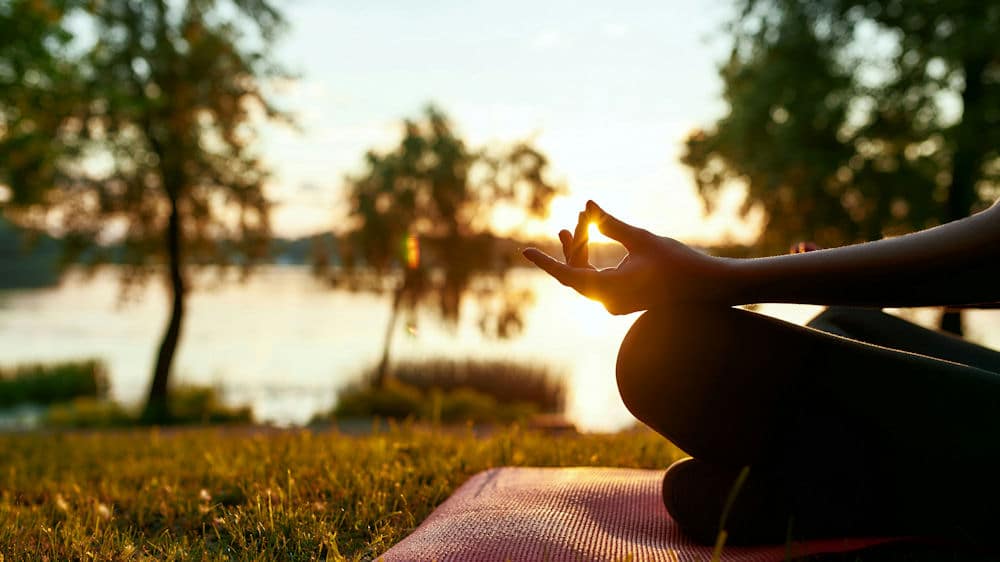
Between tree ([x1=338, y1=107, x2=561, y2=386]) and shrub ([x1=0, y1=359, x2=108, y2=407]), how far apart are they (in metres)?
7.91

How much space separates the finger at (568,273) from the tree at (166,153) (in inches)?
A: 498

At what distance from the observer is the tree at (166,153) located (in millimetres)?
13172

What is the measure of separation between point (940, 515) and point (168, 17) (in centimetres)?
1475

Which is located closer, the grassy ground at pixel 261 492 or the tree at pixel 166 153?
the grassy ground at pixel 261 492

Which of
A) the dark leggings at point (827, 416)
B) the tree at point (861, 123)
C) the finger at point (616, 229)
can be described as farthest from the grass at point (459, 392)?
the finger at point (616, 229)

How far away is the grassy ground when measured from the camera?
1983 mm

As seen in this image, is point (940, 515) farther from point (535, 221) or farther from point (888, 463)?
point (535, 221)

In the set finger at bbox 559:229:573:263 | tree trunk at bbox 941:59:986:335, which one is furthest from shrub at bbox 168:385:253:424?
tree trunk at bbox 941:59:986:335

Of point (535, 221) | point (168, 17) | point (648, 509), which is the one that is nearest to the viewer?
point (648, 509)

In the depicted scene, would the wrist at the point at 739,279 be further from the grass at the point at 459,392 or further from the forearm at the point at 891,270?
the grass at the point at 459,392

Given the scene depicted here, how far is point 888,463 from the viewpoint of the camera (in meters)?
1.49

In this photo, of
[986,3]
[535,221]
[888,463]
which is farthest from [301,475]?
[535,221]

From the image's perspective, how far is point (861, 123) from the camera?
1243cm

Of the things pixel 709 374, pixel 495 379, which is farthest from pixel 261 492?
pixel 495 379
